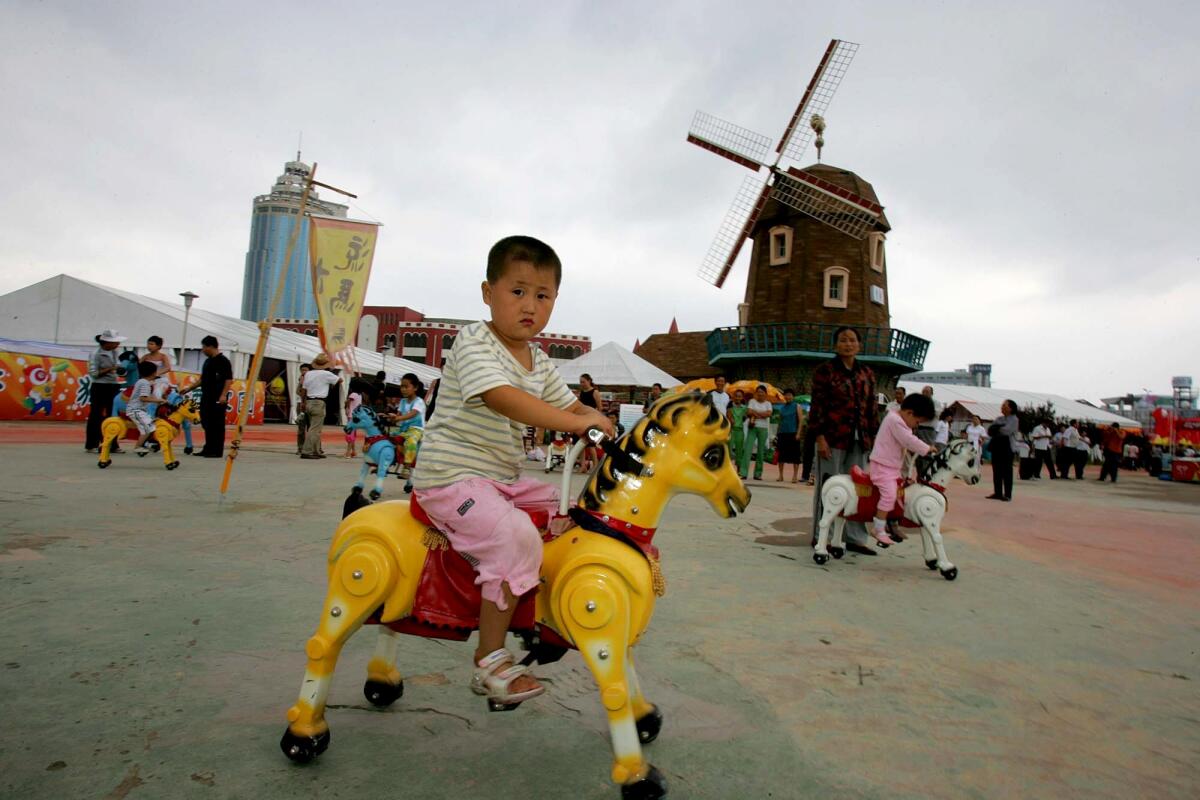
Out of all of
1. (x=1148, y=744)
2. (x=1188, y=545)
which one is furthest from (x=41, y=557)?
(x=1188, y=545)

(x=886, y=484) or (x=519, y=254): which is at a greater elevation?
(x=519, y=254)

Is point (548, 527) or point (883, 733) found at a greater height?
point (548, 527)

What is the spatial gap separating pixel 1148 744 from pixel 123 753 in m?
3.35

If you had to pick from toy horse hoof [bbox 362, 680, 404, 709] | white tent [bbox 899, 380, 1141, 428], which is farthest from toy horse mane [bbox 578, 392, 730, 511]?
white tent [bbox 899, 380, 1141, 428]

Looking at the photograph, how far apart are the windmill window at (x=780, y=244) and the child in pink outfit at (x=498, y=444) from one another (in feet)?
81.0

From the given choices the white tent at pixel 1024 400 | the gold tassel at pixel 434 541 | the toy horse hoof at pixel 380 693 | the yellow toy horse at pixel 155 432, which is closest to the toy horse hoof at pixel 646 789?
the gold tassel at pixel 434 541

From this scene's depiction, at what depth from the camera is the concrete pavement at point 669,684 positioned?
1.94 m

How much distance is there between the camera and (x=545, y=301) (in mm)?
2080

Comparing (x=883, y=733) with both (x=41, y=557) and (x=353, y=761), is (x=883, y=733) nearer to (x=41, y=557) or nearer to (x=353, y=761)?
(x=353, y=761)

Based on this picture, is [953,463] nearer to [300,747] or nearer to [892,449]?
[892,449]

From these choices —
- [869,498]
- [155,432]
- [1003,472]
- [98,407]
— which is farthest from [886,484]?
[98,407]

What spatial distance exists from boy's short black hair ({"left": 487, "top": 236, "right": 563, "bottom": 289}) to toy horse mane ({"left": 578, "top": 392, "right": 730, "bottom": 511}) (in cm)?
57

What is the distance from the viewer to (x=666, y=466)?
204 cm

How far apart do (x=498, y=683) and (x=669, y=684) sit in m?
1.06
